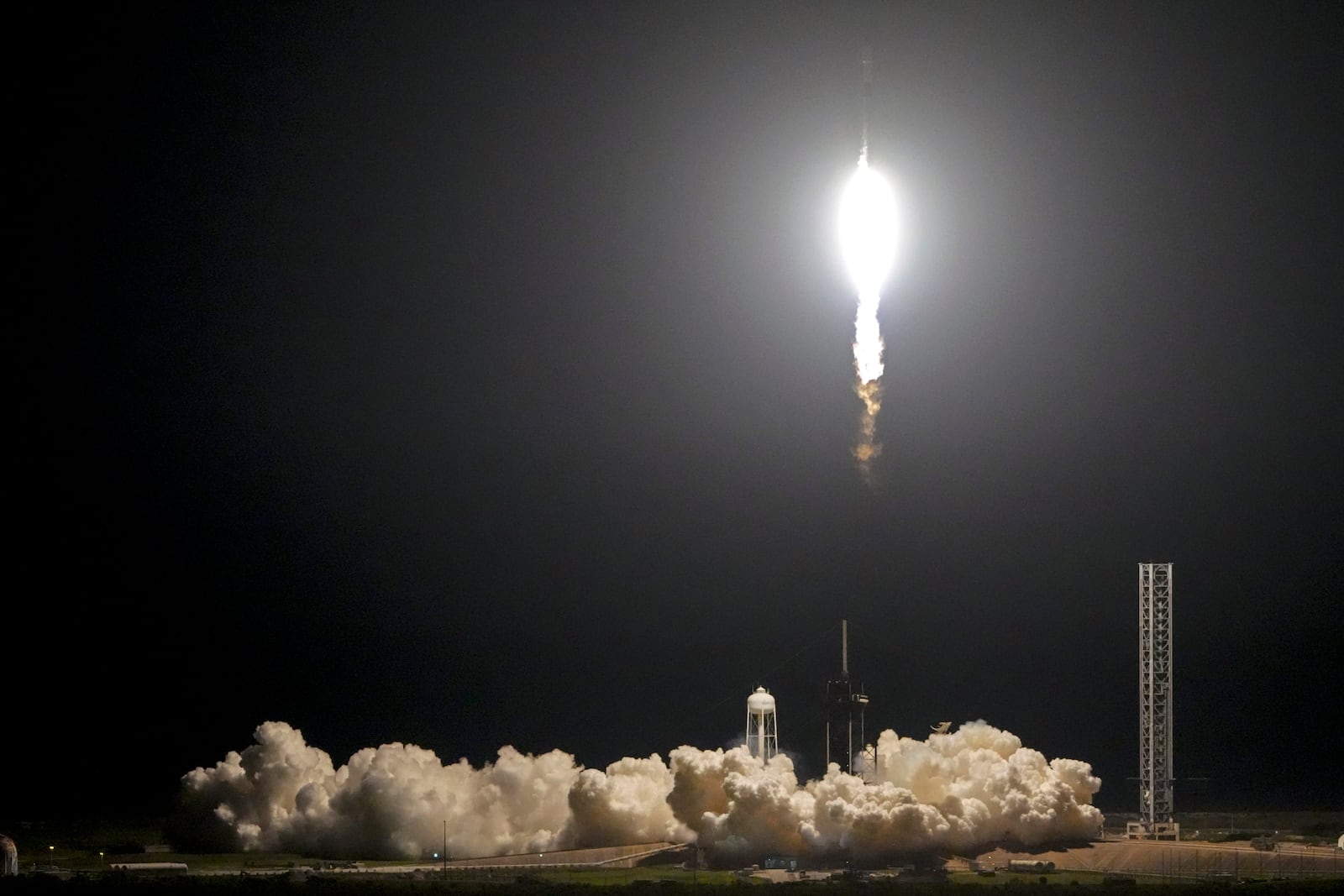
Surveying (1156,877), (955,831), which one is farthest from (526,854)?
(1156,877)

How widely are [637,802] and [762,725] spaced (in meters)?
5.12

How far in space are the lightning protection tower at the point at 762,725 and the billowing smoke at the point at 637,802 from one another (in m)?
1.54

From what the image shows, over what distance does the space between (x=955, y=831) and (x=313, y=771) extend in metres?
22.1

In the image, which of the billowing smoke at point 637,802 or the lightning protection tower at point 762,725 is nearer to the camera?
the billowing smoke at point 637,802

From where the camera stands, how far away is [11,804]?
84938 millimetres

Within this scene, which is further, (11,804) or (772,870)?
(11,804)

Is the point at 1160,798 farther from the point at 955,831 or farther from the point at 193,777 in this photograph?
the point at 193,777

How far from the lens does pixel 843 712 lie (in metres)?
66.1

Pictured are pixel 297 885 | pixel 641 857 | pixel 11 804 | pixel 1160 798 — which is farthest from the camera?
pixel 11 804

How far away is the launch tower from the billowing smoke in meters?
1.13

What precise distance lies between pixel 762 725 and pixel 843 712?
10.8 feet

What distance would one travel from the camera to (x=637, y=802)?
66.0 metres

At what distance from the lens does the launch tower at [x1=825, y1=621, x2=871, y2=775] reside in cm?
6594

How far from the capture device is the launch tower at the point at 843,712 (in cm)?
6594
